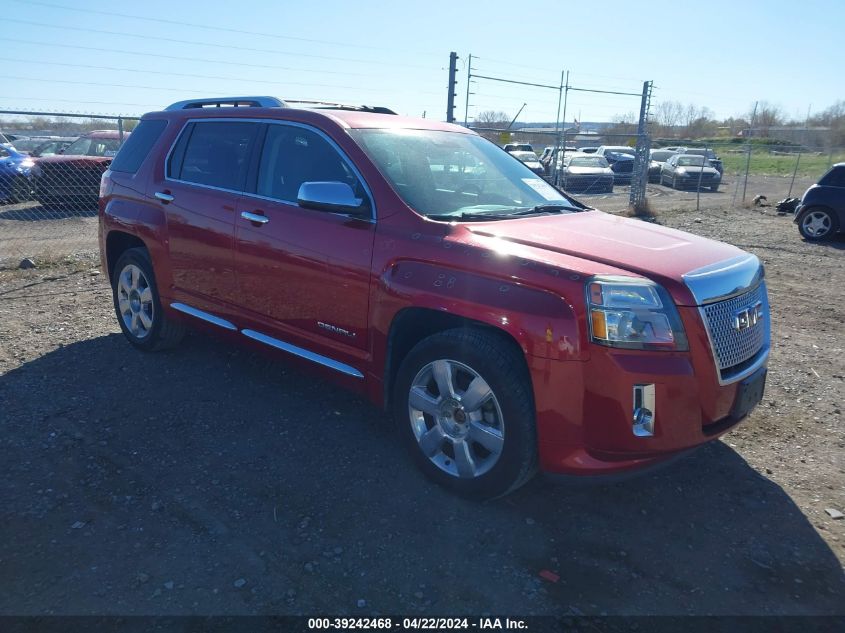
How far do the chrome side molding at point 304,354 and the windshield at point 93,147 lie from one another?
41.4 feet

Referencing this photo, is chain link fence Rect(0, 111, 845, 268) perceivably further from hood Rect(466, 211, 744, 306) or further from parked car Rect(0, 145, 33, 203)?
hood Rect(466, 211, 744, 306)

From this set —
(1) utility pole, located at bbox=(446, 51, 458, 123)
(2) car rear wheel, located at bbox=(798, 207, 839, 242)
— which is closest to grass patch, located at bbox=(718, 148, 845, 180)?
(2) car rear wheel, located at bbox=(798, 207, 839, 242)

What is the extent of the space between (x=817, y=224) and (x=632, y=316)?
1178 cm

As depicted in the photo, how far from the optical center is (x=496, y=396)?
3.14m

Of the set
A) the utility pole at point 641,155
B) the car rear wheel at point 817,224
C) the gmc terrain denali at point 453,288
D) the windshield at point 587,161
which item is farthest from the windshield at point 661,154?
the gmc terrain denali at point 453,288

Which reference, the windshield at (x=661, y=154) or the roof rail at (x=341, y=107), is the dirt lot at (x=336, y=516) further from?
the windshield at (x=661, y=154)

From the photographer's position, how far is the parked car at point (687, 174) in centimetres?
2689

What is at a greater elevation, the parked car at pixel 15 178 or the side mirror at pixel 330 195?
the side mirror at pixel 330 195

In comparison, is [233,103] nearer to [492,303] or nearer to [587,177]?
[492,303]

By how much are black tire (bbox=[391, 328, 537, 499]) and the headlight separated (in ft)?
1.43

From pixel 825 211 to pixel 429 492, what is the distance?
11.9 m

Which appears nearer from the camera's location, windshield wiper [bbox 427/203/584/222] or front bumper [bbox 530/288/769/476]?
front bumper [bbox 530/288/769/476]

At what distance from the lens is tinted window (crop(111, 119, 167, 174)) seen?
208 inches

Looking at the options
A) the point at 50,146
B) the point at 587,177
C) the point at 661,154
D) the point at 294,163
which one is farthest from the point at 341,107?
the point at 661,154
